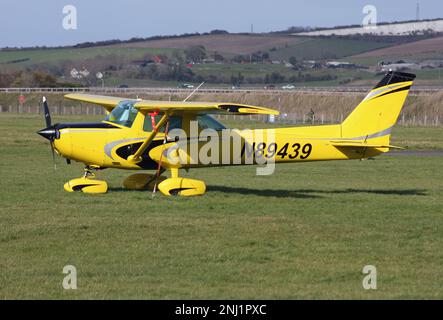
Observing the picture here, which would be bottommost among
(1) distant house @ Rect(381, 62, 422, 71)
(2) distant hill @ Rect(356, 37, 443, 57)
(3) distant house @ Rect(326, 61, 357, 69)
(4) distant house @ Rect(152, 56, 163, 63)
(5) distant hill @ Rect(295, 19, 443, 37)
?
(3) distant house @ Rect(326, 61, 357, 69)

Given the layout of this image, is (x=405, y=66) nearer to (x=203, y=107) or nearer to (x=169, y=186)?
(x=169, y=186)

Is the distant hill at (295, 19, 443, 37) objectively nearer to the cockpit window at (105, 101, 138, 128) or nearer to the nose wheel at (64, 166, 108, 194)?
the cockpit window at (105, 101, 138, 128)

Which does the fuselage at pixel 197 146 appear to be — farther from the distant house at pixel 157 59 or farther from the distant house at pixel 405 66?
the distant house at pixel 157 59

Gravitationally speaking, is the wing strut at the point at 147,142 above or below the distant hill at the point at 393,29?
below

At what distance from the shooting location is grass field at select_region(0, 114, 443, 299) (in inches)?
395

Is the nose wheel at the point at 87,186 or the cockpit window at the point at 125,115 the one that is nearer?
the nose wheel at the point at 87,186

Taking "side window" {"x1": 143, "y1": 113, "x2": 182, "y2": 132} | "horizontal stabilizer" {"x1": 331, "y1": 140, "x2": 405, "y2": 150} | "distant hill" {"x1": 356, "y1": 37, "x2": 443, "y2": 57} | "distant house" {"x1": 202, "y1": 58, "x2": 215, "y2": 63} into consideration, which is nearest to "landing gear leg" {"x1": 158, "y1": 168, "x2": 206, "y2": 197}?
"side window" {"x1": 143, "y1": 113, "x2": 182, "y2": 132}

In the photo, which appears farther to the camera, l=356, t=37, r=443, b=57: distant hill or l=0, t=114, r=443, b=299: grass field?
l=356, t=37, r=443, b=57: distant hill

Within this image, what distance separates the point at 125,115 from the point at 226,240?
5.73 m

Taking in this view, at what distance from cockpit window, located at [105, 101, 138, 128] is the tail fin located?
4332 millimetres

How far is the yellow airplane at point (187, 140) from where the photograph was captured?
56.7 ft

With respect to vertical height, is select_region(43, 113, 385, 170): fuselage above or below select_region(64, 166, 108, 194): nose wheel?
above

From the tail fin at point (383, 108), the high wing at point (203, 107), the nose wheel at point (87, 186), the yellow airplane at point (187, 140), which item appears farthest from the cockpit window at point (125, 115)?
the tail fin at point (383, 108)
